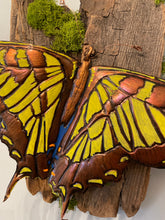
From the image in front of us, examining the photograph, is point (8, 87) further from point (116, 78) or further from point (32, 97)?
point (116, 78)

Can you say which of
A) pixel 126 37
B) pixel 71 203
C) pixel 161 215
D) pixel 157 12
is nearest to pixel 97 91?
pixel 126 37

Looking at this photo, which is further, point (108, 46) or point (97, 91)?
point (108, 46)

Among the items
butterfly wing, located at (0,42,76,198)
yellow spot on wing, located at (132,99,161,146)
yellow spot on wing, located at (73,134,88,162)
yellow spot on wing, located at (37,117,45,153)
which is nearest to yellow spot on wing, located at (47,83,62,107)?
butterfly wing, located at (0,42,76,198)

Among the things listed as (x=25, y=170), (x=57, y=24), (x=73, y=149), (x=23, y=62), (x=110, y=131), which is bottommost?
(x=25, y=170)

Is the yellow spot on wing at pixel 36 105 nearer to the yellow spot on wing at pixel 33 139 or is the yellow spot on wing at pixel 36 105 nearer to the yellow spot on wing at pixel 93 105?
the yellow spot on wing at pixel 33 139

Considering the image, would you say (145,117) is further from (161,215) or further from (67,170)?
(161,215)

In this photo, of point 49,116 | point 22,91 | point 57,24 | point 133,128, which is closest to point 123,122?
point 133,128
